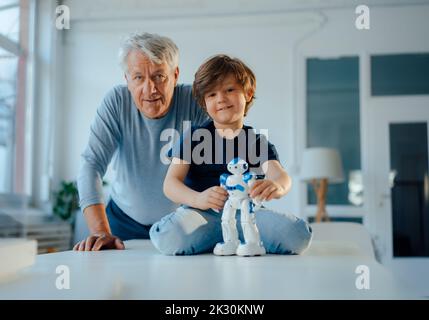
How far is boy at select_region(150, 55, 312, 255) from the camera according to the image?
63 cm

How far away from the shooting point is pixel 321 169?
223 centimetres

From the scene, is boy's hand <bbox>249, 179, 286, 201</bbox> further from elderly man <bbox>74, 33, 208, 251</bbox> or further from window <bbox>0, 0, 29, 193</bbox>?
window <bbox>0, 0, 29, 193</bbox>

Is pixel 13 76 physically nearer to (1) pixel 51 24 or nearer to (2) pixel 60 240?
(1) pixel 51 24

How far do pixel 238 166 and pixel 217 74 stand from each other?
0.43 ft

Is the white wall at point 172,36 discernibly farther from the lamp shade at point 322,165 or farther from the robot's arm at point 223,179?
the lamp shade at point 322,165

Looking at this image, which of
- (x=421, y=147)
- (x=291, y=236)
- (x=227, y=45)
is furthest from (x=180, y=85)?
(x=421, y=147)

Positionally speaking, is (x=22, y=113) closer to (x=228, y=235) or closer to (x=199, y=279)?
(x=228, y=235)

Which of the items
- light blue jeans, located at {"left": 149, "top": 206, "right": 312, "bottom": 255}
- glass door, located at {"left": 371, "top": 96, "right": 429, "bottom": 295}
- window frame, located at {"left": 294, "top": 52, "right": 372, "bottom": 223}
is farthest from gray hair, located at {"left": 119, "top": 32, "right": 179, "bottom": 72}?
window frame, located at {"left": 294, "top": 52, "right": 372, "bottom": 223}

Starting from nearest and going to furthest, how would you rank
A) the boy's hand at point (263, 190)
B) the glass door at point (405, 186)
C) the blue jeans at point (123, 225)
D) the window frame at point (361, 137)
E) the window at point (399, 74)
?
the boy's hand at point (263, 190), the blue jeans at point (123, 225), the glass door at point (405, 186), the window at point (399, 74), the window frame at point (361, 137)

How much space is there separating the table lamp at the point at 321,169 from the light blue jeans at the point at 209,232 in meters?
1.49

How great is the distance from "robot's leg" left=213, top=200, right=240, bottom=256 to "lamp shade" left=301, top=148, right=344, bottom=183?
62.0 inches

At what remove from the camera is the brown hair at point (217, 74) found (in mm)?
654

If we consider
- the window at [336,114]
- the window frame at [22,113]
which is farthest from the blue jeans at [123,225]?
the window at [336,114]

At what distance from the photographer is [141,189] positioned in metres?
0.72
